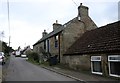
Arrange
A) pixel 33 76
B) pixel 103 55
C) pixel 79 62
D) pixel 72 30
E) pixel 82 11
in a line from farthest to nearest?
pixel 82 11, pixel 72 30, pixel 79 62, pixel 103 55, pixel 33 76

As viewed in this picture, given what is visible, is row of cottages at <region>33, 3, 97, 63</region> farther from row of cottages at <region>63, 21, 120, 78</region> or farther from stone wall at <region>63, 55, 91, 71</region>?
row of cottages at <region>63, 21, 120, 78</region>

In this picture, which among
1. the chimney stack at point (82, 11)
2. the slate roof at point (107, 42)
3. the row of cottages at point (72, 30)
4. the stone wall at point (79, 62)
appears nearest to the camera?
the slate roof at point (107, 42)

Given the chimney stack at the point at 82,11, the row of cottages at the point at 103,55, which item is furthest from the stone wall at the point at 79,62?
the chimney stack at the point at 82,11

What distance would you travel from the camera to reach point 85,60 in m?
21.9

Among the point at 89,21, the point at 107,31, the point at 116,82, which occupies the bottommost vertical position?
the point at 116,82

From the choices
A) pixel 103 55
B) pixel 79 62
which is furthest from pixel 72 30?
pixel 103 55

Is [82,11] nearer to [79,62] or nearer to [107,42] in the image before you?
[79,62]

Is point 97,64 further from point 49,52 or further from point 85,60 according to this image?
point 49,52

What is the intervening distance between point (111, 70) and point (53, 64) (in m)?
14.9

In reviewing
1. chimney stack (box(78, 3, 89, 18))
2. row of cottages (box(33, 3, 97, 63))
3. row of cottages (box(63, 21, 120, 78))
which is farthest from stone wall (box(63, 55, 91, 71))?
chimney stack (box(78, 3, 89, 18))

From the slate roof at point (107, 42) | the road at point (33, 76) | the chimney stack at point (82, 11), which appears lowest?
the road at point (33, 76)

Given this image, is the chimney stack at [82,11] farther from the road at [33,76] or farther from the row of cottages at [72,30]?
the road at [33,76]

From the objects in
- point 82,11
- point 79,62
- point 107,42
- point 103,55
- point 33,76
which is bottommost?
point 33,76

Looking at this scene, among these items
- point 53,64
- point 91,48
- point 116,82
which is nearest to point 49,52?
point 53,64
